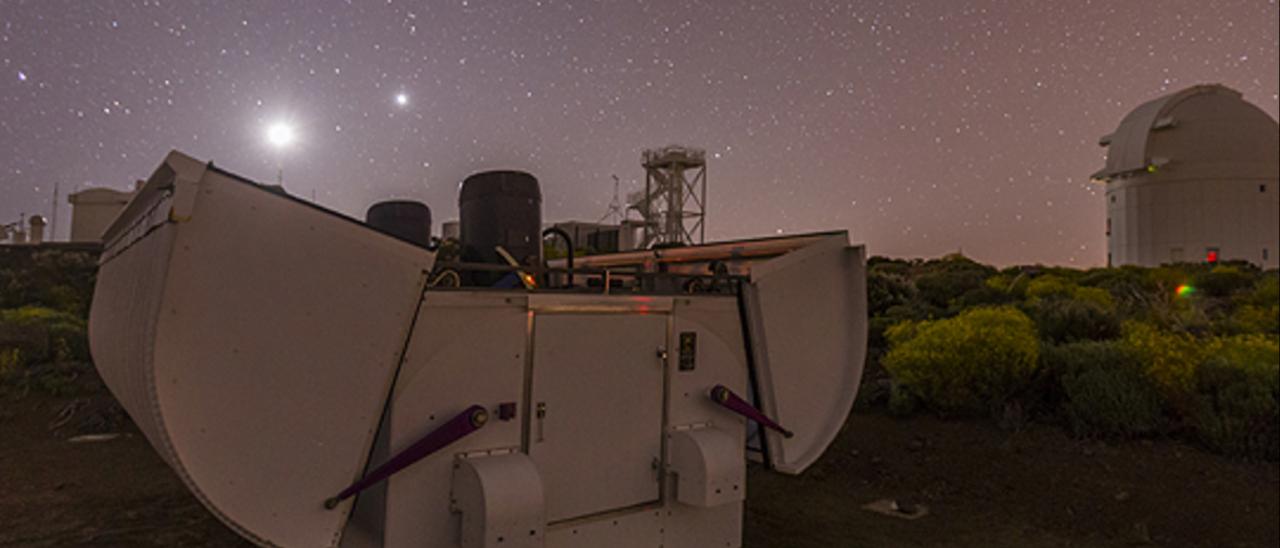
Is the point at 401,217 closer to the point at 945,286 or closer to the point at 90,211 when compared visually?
the point at 945,286

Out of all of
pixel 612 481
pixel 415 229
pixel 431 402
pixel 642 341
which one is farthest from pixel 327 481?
pixel 415 229

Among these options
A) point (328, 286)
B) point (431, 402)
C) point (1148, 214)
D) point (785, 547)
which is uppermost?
point (1148, 214)

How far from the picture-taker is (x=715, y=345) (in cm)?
353

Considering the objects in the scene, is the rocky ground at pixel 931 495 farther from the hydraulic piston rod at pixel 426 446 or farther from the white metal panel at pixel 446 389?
the hydraulic piston rod at pixel 426 446

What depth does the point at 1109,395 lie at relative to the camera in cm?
619

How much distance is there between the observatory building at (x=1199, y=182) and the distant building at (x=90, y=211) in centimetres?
4394

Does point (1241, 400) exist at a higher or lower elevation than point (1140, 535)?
higher

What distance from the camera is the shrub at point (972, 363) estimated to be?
692 cm

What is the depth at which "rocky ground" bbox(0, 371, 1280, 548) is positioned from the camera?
4.70m

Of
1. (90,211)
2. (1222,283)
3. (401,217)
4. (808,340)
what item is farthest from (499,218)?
(90,211)

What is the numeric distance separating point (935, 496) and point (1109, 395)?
210 cm

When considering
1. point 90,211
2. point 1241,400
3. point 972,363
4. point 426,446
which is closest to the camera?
point 426,446

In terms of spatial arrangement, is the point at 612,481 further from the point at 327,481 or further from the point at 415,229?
the point at 415,229

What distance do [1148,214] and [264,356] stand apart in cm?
3171
